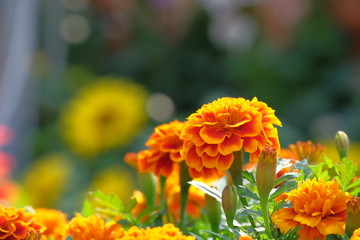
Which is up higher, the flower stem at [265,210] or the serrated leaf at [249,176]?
the serrated leaf at [249,176]

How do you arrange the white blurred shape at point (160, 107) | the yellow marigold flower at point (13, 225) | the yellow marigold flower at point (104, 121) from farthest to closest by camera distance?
the white blurred shape at point (160, 107), the yellow marigold flower at point (104, 121), the yellow marigold flower at point (13, 225)

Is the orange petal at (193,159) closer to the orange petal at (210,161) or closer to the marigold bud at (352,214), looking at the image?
the orange petal at (210,161)

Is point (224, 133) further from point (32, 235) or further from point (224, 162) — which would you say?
point (32, 235)

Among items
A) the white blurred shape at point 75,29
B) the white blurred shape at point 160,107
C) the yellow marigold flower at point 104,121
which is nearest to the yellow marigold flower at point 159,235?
the yellow marigold flower at point 104,121

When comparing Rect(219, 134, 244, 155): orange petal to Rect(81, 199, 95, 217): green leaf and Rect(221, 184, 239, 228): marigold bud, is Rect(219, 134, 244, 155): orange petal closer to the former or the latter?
Rect(221, 184, 239, 228): marigold bud

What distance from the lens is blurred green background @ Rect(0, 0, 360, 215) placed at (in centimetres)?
332

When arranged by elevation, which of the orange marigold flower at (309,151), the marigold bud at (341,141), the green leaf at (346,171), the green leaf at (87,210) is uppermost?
the marigold bud at (341,141)

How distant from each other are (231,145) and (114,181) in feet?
7.56

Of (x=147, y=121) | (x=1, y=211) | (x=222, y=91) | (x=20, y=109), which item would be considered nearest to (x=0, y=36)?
(x=20, y=109)

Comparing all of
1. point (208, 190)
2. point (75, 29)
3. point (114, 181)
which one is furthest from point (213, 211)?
point (75, 29)

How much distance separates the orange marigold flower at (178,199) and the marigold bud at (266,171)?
25 cm

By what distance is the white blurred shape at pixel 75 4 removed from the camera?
4285 millimetres

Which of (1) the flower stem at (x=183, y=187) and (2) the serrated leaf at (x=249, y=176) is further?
(1) the flower stem at (x=183, y=187)

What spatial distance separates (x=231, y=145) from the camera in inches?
29.8
